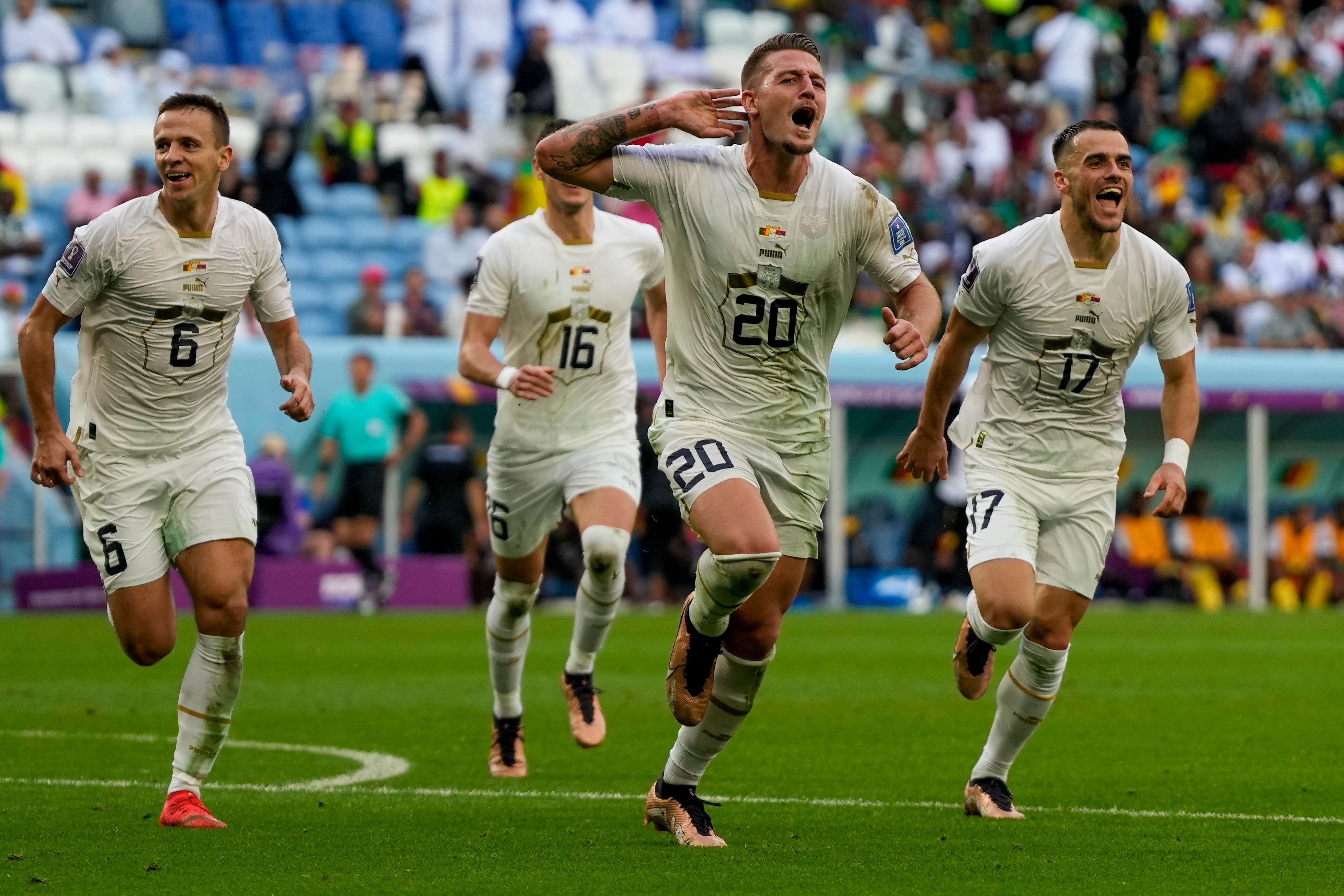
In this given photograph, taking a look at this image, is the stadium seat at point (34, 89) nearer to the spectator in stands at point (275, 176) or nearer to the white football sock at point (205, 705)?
the spectator in stands at point (275, 176)

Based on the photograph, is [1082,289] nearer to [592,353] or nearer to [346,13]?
[592,353]

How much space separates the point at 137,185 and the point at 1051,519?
16.3 m

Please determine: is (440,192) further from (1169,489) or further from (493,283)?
(1169,489)

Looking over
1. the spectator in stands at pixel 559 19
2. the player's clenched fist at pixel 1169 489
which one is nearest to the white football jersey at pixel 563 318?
the player's clenched fist at pixel 1169 489

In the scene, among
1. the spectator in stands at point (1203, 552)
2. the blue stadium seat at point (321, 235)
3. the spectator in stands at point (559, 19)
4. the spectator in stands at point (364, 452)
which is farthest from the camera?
the spectator in stands at point (559, 19)

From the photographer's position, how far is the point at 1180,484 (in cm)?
771

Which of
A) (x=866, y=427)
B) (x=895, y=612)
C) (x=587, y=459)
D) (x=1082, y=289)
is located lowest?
(x=895, y=612)

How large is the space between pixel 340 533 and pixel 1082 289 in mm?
13651

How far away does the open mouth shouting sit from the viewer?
26.0 feet

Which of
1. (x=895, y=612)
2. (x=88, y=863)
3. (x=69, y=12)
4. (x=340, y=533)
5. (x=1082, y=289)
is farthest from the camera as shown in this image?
(x=69, y=12)

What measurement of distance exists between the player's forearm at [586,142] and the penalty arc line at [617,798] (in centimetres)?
275

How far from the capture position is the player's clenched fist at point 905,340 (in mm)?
6934

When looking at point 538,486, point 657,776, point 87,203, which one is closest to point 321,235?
point 87,203

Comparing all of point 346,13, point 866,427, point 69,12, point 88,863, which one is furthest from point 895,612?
point 88,863
